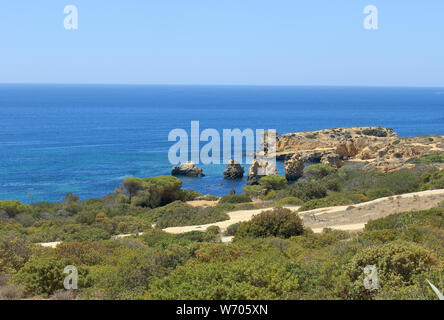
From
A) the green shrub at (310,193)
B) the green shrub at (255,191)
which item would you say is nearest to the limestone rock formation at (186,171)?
the green shrub at (255,191)

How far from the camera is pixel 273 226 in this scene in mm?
14367

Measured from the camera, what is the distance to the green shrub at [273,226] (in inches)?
557

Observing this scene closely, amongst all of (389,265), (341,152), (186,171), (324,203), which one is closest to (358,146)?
(341,152)

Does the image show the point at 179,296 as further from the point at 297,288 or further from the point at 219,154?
the point at 219,154

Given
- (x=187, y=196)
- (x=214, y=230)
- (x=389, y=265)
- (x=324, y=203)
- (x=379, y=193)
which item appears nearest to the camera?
(x=389, y=265)

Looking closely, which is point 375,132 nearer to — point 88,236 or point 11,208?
point 11,208

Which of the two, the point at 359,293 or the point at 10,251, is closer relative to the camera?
the point at 359,293

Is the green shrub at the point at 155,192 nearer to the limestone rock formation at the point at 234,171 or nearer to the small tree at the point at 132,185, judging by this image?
the small tree at the point at 132,185

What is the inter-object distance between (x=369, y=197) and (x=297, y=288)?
15.8 metres

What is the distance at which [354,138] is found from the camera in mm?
61062
